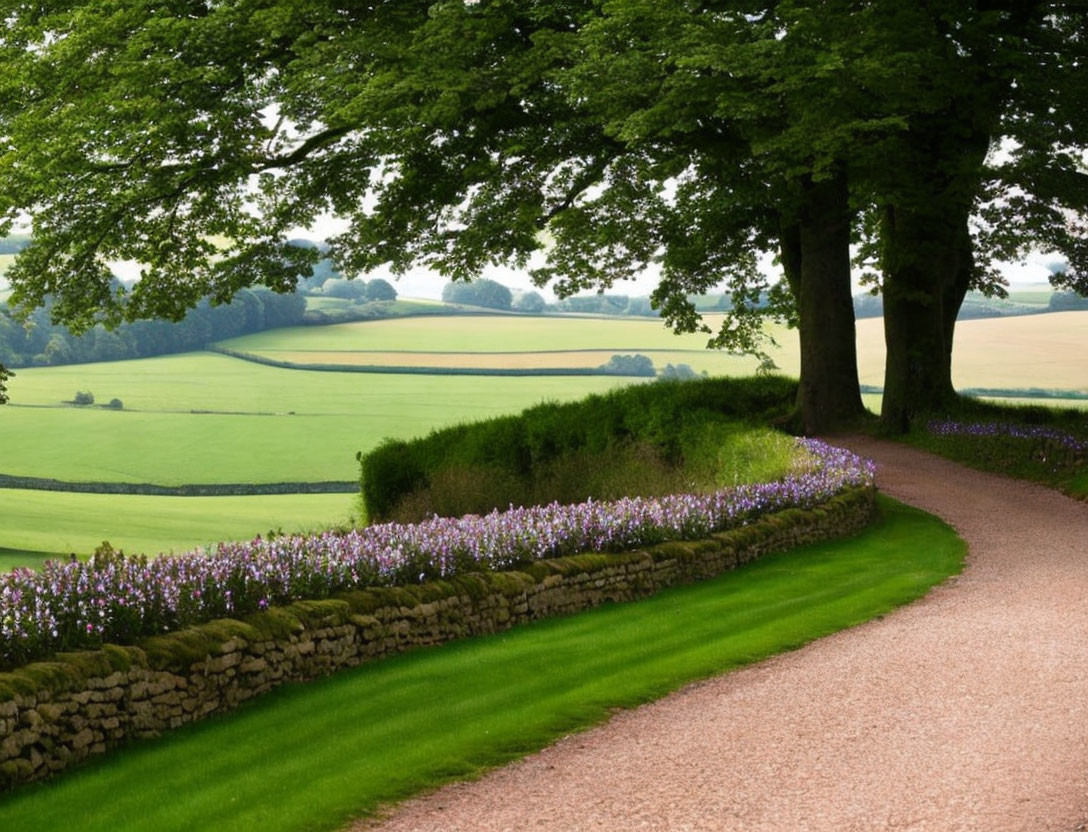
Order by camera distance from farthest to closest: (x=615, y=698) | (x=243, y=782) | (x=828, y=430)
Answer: (x=828, y=430) < (x=615, y=698) < (x=243, y=782)

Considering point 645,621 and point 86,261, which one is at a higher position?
point 86,261

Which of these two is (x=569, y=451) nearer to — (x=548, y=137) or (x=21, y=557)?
(x=548, y=137)

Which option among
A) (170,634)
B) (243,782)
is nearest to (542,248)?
Answer: (170,634)

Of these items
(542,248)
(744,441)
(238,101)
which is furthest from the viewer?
(542,248)

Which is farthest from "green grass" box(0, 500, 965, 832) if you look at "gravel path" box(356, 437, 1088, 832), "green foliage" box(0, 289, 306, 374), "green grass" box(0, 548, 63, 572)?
"green foliage" box(0, 289, 306, 374)

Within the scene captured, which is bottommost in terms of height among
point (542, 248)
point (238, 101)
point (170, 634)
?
point (170, 634)

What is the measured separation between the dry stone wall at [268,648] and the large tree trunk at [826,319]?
13.3 meters

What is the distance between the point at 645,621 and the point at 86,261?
62.2 ft

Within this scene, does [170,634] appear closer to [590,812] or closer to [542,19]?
[590,812]

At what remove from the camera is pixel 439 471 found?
29297 mm

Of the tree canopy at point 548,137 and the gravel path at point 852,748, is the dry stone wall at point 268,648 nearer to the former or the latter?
the gravel path at point 852,748

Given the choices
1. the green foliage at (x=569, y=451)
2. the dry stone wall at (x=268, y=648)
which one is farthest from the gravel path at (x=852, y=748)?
the green foliage at (x=569, y=451)

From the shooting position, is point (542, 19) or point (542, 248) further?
point (542, 248)

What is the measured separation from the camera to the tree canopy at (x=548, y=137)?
22.9 m
